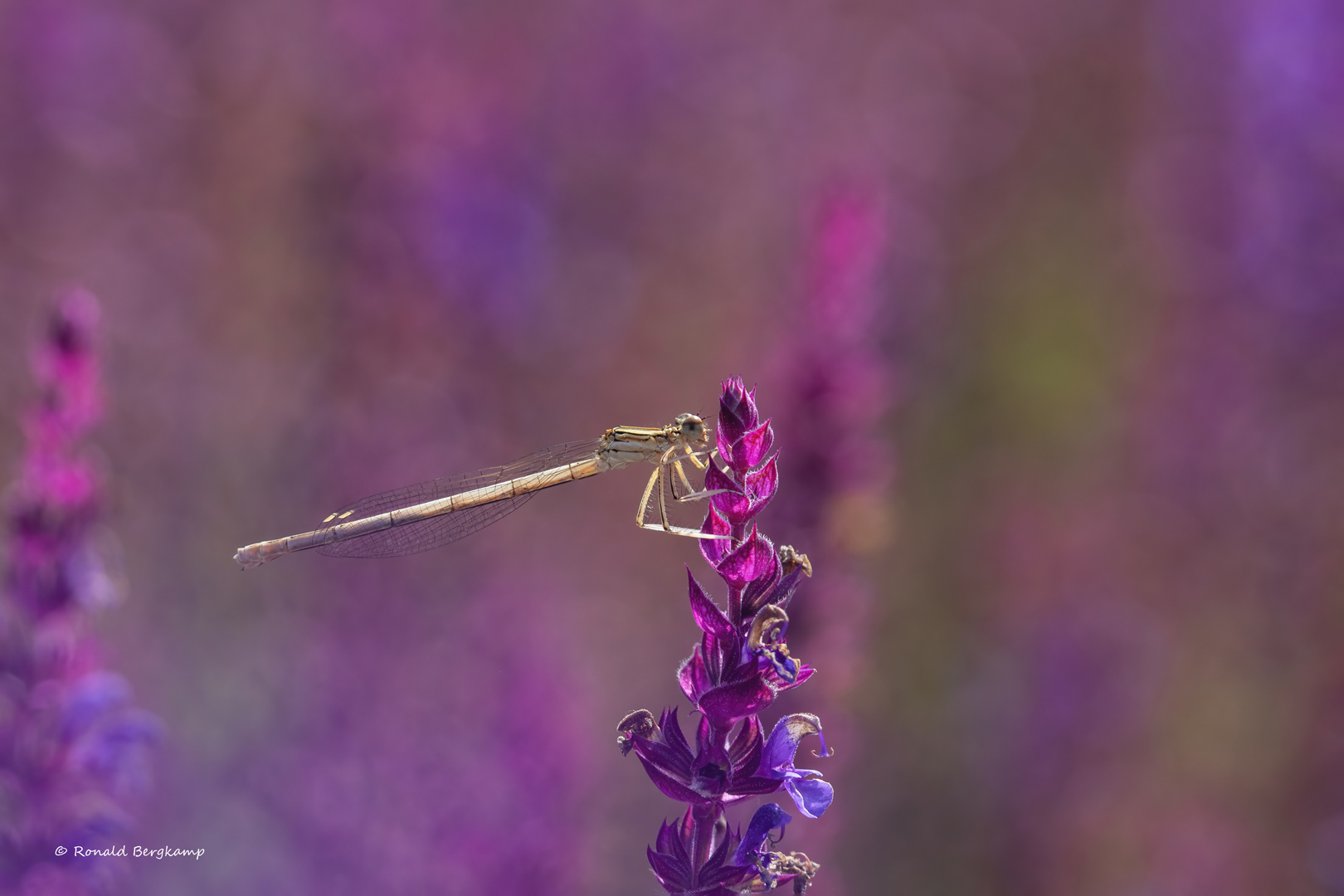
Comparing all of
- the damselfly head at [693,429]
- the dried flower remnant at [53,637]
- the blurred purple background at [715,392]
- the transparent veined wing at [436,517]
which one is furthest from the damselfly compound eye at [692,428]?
the dried flower remnant at [53,637]

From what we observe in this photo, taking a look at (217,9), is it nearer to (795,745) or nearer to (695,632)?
(695,632)

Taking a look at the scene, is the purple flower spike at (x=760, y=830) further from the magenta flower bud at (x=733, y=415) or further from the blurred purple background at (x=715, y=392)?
the blurred purple background at (x=715, y=392)

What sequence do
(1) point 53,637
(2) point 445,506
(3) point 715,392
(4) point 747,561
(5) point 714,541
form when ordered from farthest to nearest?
(3) point 715,392 → (2) point 445,506 → (1) point 53,637 → (5) point 714,541 → (4) point 747,561

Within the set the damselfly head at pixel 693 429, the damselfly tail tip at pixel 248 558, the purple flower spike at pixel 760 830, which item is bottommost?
the purple flower spike at pixel 760 830

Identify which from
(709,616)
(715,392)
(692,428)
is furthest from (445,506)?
(715,392)

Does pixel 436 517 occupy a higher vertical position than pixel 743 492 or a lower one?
higher

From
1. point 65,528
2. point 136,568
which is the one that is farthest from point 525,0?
point 65,528

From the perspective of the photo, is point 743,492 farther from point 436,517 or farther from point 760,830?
point 436,517

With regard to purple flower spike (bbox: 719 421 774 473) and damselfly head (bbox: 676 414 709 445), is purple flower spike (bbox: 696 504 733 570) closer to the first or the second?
purple flower spike (bbox: 719 421 774 473)
